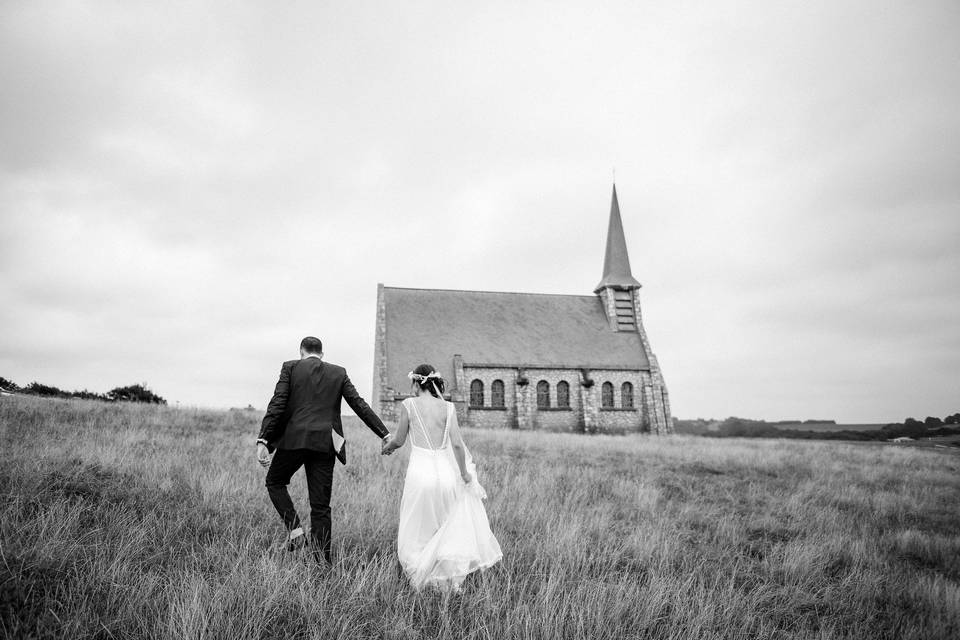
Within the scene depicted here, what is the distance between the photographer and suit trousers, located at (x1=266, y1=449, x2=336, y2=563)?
472cm

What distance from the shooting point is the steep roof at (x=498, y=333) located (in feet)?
104

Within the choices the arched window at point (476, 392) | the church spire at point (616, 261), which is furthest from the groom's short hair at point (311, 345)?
the church spire at point (616, 261)

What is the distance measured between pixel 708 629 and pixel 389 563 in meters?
2.81

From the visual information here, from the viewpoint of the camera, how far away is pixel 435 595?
4.17 meters

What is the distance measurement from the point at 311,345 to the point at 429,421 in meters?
1.53

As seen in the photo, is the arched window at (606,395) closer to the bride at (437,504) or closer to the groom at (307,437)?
the groom at (307,437)

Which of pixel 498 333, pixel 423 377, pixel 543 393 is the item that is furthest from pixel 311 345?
pixel 498 333

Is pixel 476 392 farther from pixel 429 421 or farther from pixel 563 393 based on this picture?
pixel 429 421

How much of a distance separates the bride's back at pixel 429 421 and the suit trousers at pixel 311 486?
92cm

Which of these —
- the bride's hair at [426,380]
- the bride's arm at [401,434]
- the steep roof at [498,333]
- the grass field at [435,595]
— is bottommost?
the grass field at [435,595]

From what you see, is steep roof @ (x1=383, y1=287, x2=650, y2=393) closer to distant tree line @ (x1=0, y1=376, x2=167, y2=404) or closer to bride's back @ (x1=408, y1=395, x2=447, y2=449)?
distant tree line @ (x1=0, y1=376, x2=167, y2=404)

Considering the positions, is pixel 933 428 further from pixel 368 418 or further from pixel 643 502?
pixel 368 418

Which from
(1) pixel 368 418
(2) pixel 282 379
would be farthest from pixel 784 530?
(2) pixel 282 379

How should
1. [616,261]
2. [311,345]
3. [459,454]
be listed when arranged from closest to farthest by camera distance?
[459,454] < [311,345] < [616,261]
